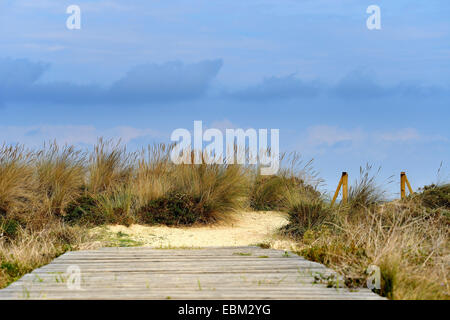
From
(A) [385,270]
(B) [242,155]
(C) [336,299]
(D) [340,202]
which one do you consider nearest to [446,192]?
(D) [340,202]

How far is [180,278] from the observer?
5156mm

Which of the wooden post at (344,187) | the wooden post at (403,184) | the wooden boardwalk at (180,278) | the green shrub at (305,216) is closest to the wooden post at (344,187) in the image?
the wooden post at (344,187)

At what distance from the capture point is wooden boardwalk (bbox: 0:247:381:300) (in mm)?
4512

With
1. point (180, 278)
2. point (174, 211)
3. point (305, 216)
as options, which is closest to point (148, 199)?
point (174, 211)

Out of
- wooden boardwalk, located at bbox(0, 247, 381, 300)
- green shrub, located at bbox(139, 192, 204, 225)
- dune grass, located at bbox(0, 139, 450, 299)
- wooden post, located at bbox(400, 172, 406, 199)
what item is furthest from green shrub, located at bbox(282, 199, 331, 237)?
wooden post, located at bbox(400, 172, 406, 199)

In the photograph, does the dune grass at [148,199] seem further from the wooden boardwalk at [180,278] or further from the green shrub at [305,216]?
the wooden boardwalk at [180,278]

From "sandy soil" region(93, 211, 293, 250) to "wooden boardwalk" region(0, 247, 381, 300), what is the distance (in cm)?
317

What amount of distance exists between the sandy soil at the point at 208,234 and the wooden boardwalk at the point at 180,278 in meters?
3.17

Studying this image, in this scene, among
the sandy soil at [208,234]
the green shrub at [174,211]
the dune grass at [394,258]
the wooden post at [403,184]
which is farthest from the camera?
the wooden post at [403,184]

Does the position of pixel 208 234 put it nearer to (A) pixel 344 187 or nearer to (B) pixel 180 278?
(A) pixel 344 187

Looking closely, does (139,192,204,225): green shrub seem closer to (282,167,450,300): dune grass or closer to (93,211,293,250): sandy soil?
(93,211,293,250): sandy soil

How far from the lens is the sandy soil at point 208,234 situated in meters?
10.1

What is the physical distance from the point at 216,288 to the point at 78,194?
8.17 m
